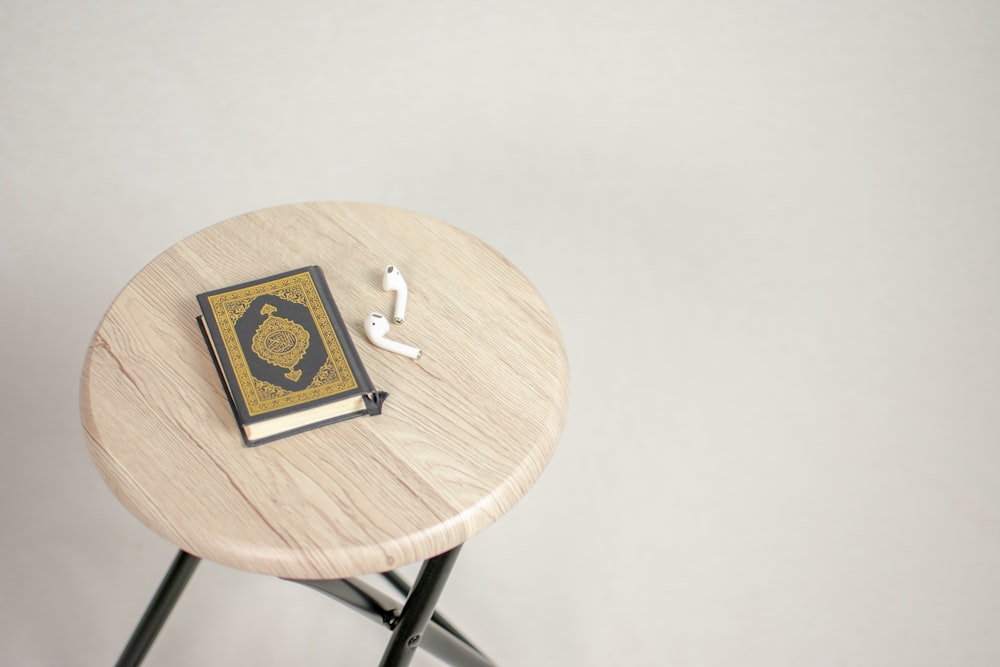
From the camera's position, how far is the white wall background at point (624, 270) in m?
1.57

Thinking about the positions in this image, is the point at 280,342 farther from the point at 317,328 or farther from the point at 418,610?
the point at 418,610

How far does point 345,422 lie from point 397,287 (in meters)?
0.23

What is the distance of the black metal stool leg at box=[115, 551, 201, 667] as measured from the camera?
4.39 feet

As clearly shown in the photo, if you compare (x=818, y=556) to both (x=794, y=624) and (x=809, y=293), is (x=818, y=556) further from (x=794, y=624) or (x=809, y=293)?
(x=809, y=293)

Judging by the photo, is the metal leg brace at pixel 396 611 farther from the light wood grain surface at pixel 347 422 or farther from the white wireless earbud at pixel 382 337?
the white wireless earbud at pixel 382 337

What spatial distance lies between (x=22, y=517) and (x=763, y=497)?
1.46m

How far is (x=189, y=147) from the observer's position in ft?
7.42

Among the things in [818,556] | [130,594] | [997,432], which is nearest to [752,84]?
[997,432]

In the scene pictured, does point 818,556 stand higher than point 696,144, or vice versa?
point 696,144

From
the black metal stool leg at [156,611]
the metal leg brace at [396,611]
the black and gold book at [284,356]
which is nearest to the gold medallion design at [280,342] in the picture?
the black and gold book at [284,356]

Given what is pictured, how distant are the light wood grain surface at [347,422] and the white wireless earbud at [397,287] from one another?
0.7 inches

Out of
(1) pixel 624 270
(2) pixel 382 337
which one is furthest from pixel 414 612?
(1) pixel 624 270

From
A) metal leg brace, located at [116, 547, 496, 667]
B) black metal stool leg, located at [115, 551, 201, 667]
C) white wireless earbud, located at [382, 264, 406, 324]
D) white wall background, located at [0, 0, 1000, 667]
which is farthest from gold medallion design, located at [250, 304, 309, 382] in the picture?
white wall background, located at [0, 0, 1000, 667]

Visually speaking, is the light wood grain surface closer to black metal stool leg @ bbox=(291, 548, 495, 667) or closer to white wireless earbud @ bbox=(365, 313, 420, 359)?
white wireless earbud @ bbox=(365, 313, 420, 359)
